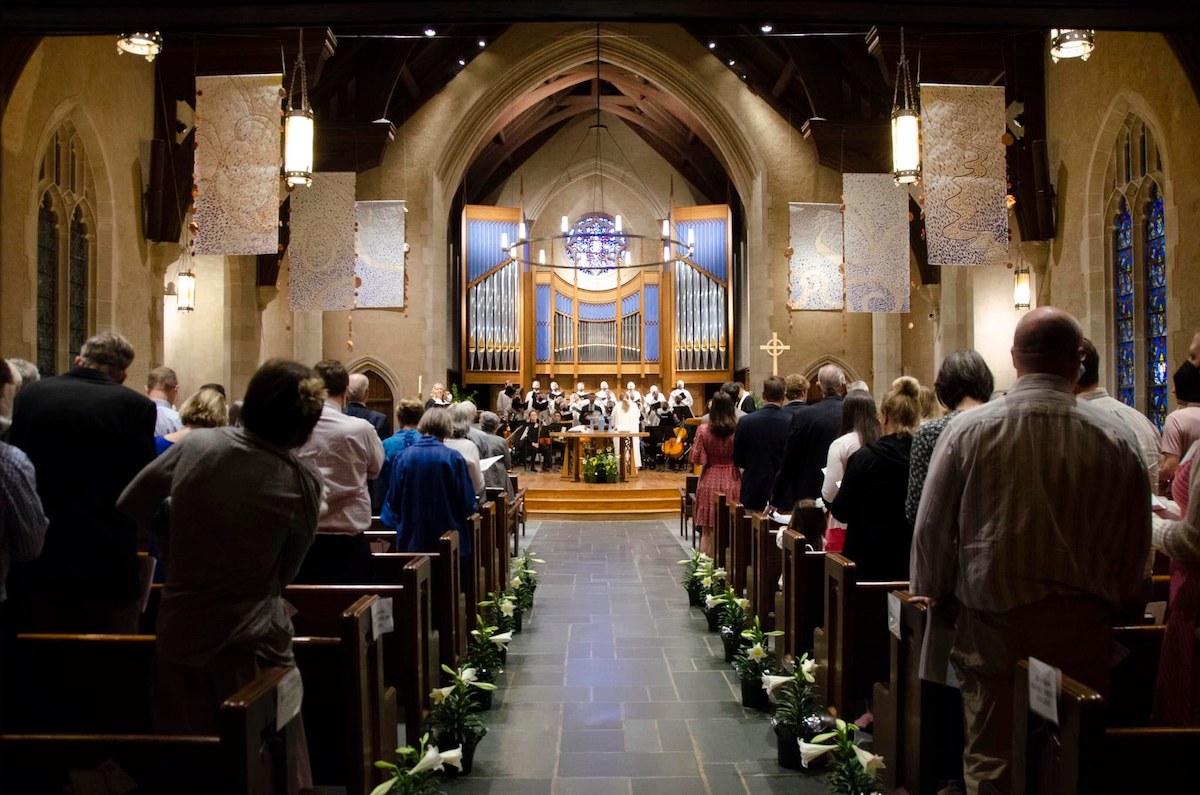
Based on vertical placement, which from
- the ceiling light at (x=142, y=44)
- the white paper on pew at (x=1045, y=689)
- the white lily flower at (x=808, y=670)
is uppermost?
the ceiling light at (x=142, y=44)

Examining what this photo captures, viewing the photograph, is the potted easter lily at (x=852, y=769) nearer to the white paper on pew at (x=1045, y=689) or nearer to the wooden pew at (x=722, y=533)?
the white paper on pew at (x=1045, y=689)

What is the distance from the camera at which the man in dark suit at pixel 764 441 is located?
19.6ft

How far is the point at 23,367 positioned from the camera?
11.5 feet

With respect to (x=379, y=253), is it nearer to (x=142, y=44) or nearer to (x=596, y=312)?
(x=142, y=44)

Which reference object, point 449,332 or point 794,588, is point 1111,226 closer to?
point 794,588

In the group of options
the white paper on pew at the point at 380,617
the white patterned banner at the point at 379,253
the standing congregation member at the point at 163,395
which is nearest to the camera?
the white paper on pew at the point at 380,617

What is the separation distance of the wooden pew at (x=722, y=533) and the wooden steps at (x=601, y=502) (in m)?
5.18

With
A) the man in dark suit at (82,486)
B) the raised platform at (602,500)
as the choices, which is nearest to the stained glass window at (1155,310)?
the raised platform at (602,500)

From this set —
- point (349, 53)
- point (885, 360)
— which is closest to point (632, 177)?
point (885, 360)

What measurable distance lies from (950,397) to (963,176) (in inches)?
218

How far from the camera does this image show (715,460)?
23.6 feet

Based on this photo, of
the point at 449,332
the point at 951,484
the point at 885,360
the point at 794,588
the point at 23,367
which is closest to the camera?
the point at 951,484

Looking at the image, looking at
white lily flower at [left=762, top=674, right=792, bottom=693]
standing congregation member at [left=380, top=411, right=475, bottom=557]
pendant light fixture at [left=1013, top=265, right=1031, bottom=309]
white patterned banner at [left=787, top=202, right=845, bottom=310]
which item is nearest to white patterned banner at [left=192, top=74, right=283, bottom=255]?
standing congregation member at [left=380, top=411, right=475, bottom=557]

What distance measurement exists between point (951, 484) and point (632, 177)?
19758mm
